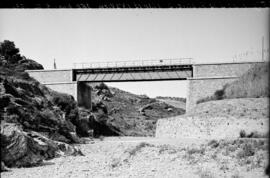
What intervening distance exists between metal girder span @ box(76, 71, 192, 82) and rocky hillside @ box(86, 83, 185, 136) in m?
8.28

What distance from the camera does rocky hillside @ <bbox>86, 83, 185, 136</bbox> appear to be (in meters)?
69.4

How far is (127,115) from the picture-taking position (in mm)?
91000

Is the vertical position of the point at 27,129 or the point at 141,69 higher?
the point at 141,69

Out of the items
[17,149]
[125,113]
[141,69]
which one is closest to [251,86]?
[141,69]

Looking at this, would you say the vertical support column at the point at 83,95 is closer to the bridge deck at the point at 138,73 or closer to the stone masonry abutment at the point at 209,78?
the bridge deck at the point at 138,73

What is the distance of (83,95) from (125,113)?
3138cm

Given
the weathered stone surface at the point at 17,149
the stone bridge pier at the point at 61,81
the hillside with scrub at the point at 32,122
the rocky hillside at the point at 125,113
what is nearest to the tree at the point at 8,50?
the hillside with scrub at the point at 32,122

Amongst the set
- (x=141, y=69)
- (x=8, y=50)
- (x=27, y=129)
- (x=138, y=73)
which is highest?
(x=8, y=50)

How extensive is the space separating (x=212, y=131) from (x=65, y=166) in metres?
21.3

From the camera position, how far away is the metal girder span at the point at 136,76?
56906 millimetres

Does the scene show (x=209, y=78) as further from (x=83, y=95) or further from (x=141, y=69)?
(x=83, y=95)

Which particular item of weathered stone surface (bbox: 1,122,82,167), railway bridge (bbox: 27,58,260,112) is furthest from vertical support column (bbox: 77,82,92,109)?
weathered stone surface (bbox: 1,122,82,167)

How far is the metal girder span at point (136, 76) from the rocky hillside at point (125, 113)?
828 centimetres

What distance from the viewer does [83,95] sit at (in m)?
64.2
